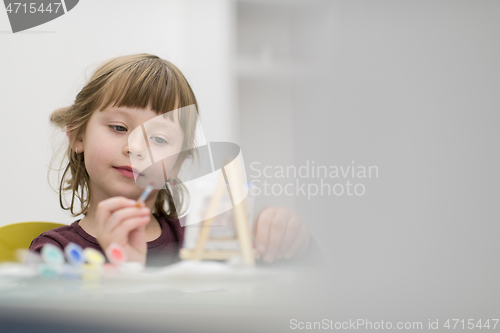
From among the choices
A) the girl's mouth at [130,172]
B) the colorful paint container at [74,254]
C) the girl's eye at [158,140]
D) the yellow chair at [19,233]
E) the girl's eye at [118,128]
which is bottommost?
the yellow chair at [19,233]

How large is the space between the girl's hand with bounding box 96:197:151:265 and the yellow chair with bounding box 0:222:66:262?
0.78 feet

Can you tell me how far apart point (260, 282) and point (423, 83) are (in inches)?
11.8

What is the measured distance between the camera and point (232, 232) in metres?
0.39

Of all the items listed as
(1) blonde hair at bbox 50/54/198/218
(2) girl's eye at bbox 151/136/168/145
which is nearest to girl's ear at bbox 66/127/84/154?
(1) blonde hair at bbox 50/54/198/218

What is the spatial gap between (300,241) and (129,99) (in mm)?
246

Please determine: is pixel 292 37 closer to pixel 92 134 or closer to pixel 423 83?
pixel 423 83

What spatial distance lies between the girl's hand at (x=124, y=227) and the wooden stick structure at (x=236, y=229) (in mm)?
47

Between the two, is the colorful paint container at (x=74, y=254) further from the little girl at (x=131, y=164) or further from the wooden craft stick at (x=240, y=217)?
the wooden craft stick at (x=240, y=217)

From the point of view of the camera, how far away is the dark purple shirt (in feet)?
1.24

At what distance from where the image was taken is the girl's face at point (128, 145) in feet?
1.31

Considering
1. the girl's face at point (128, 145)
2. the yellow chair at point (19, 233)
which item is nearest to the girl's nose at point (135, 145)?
the girl's face at point (128, 145)

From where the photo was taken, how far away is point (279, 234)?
41 centimetres

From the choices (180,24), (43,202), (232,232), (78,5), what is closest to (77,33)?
(78,5)

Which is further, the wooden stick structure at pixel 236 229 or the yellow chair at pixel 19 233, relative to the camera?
the yellow chair at pixel 19 233
